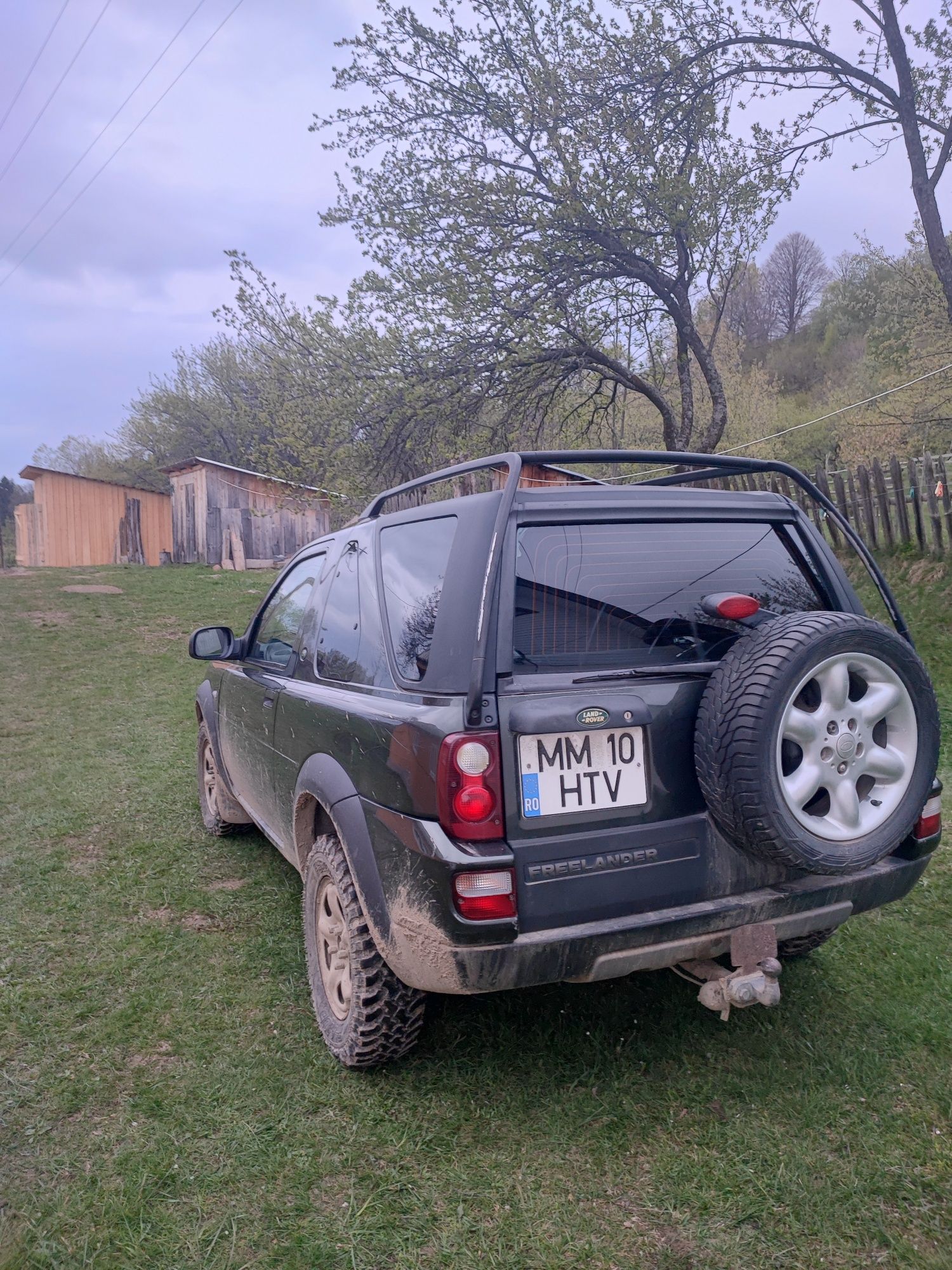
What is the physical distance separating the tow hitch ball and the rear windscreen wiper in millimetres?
741

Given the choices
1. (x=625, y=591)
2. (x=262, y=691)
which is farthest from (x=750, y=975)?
(x=262, y=691)

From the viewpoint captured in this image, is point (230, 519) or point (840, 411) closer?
point (840, 411)

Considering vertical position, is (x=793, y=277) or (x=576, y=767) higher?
(x=793, y=277)

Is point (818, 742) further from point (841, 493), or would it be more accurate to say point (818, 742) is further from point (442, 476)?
point (841, 493)

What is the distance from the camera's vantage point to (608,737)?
7.50 feet

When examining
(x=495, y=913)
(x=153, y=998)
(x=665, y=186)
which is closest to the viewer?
(x=495, y=913)

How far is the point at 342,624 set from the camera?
126 inches

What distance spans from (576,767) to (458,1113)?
1.15 metres

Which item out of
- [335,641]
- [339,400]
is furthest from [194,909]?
[339,400]

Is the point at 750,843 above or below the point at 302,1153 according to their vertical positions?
above

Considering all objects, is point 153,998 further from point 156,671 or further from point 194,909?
point 156,671

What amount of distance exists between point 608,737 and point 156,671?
394 inches

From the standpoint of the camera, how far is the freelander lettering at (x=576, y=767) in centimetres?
222

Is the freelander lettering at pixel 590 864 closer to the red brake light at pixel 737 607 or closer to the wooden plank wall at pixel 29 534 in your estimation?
the red brake light at pixel 737 607
